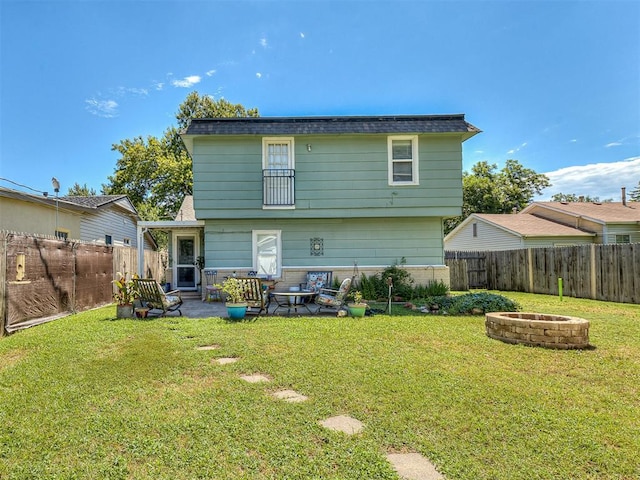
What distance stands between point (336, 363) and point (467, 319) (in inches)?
171

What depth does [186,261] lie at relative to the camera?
1324cm

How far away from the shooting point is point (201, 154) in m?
11.0

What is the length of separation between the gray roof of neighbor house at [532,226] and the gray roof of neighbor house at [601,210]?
90cm

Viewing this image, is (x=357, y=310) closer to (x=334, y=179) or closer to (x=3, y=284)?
(x=334, y=179)

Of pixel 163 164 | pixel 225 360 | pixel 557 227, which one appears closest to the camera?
pixel 225 360

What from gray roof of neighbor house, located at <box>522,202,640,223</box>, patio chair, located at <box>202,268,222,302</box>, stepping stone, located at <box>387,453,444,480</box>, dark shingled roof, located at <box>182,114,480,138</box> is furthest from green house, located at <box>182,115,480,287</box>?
gray roof of neighbor house, located at <box>522,202,640,223</box>

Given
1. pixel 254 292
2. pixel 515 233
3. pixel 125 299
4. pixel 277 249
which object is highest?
pixel 515 233

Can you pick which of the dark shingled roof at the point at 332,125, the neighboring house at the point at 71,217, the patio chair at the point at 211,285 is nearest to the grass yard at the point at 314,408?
the patio chair at the point at 211,285

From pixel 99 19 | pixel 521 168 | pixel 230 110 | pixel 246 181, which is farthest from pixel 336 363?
pixel 521 168

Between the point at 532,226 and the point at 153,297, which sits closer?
the point at 153,297

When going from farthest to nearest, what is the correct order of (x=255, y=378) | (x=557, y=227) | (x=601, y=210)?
(x=601, y=210)
(x=557, y=227)
(x=255, y=378)

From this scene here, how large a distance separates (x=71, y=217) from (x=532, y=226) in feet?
76.6

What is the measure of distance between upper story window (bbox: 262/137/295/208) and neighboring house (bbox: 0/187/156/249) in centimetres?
781

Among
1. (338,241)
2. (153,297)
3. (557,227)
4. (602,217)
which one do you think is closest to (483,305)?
(338,241)
